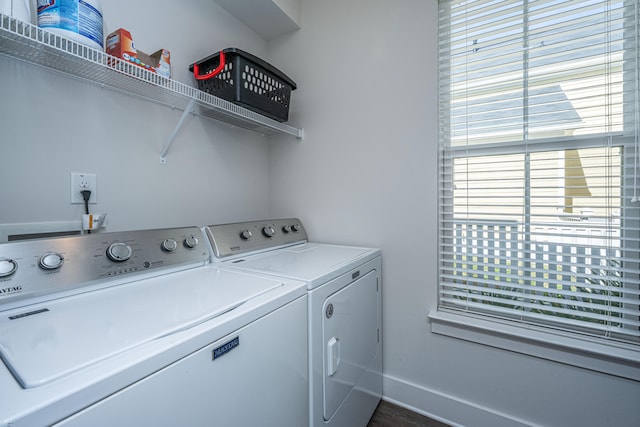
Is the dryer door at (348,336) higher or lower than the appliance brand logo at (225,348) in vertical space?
lower

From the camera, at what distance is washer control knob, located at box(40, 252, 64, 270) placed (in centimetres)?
81

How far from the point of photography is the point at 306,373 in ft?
3.24

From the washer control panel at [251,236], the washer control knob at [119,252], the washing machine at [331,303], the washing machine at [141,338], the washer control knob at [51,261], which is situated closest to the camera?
the washing machine at [141,338]

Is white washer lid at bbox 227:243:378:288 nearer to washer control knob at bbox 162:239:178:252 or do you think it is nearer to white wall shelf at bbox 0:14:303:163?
washer control knob at bbox 162:239:178:252

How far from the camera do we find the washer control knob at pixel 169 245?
1110mm

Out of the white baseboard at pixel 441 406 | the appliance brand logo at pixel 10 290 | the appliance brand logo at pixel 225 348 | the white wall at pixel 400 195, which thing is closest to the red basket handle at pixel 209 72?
the white wall at pixel 400 195

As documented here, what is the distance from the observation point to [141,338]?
0.59m

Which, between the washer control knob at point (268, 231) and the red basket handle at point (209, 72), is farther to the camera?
the washer control knob at point (268, 231)

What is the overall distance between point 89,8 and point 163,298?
3.33ft

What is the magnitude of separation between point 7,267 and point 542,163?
79.8 inches

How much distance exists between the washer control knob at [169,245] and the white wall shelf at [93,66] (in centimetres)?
55

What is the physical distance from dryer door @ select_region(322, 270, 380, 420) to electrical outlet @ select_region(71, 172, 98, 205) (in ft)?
3.62

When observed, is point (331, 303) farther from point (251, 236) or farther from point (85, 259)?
point (85, 259)

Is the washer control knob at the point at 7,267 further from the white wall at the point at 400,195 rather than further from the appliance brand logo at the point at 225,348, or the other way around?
the white wall at the point at 400,195
